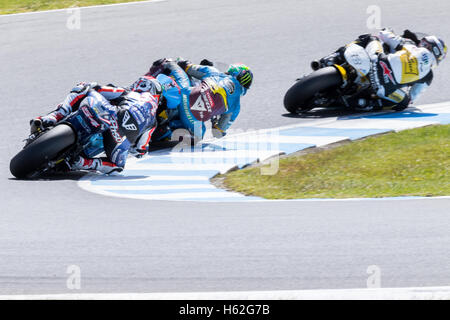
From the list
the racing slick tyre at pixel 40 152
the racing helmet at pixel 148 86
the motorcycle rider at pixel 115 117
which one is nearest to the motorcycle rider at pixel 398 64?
the racing helmet at pixel 148 86

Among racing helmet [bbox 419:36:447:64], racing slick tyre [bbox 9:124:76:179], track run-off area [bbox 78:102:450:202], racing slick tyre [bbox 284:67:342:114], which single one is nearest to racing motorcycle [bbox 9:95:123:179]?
racing slick tyre [bbox 9:124:76:179]

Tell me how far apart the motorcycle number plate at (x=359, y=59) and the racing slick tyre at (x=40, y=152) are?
166 inches

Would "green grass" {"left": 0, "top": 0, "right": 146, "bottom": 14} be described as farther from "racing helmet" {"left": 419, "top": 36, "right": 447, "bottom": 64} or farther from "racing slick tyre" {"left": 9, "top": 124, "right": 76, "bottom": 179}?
"racing slick tyre" {"left": 9, "top": 124, "right": 76, "bottom": 179}

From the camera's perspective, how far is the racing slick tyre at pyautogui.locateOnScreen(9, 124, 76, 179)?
7.60m

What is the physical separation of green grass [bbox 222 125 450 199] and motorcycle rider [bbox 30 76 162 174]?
1.10 metres

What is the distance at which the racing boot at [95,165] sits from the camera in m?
7.98

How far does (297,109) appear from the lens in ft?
35.0

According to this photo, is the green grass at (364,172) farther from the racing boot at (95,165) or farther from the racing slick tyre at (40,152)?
the racing slick tyre at (40,152)

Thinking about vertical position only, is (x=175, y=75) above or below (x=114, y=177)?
above

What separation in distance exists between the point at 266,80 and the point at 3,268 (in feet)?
25.2

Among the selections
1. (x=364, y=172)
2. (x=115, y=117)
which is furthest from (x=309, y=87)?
(x=115, y=117)

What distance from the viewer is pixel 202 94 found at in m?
9.20
